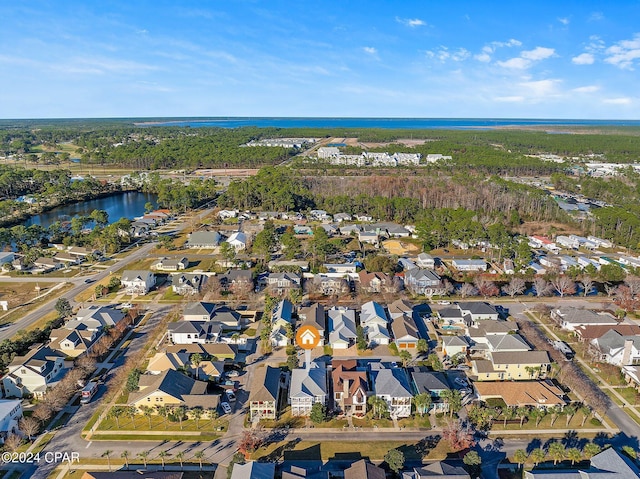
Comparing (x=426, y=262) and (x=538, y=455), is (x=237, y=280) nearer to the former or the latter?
(x=426, y=262)

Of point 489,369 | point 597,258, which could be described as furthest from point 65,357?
point 597,258

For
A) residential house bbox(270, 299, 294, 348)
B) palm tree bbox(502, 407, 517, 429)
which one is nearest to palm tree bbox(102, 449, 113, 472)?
residential house bbox(270, 299, 294, 348)

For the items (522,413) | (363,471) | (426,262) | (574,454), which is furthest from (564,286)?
(363,471)

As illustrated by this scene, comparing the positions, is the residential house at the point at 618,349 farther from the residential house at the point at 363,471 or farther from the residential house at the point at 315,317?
the residential house at the point at 363,471

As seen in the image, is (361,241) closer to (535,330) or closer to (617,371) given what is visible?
(535,330)

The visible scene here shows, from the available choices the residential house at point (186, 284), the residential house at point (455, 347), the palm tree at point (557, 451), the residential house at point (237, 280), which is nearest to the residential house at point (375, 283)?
the residential house at point (237, 280)

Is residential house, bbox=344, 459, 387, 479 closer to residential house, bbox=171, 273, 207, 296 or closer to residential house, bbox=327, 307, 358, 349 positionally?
residential house, bbox=327, 307, 358, 349

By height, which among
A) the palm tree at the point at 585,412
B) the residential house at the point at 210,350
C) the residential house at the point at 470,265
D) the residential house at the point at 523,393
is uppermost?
the residential house at the point at 470,265
